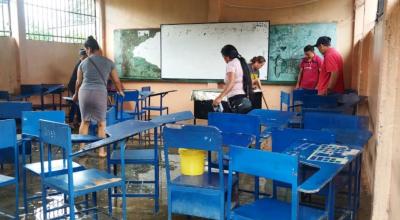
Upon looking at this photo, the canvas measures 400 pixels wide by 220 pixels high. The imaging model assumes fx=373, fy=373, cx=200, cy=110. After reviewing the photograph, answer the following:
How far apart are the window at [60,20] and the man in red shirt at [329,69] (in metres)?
5.27

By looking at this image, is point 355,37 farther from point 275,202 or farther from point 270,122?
point 275,202

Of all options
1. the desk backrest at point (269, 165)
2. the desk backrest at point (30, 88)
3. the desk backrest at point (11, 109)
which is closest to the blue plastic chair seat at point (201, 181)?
the desk backrest at point (269, 165)

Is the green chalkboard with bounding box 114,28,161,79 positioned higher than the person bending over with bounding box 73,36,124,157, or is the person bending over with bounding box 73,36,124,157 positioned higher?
the green chalkboard with bounding box 114,28,161,79

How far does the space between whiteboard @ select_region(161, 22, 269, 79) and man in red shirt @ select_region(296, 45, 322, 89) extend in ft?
2.76

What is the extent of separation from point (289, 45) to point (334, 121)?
3.78m

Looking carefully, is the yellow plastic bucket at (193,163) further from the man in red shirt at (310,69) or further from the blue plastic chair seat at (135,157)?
the man in red shirt at (310,69)

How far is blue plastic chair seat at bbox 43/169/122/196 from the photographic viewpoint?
241 centimetres

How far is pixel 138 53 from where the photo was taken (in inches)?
309

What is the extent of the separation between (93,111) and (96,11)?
14.6ft

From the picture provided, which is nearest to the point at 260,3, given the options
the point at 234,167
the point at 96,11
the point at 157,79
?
the point at 157,79

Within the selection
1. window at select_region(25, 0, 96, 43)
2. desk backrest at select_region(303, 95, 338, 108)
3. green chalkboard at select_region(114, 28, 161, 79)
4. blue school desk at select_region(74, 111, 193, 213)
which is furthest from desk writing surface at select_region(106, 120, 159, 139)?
window at select_region(25, 0, 96, 43)

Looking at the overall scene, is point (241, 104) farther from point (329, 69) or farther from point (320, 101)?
point (329, 69)

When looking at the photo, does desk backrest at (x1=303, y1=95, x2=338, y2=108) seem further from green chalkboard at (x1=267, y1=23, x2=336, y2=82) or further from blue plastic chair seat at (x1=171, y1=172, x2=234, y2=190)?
green chalkboard at (x1=267, y1=23, x2=336, y2=82)

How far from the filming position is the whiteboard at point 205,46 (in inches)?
270
